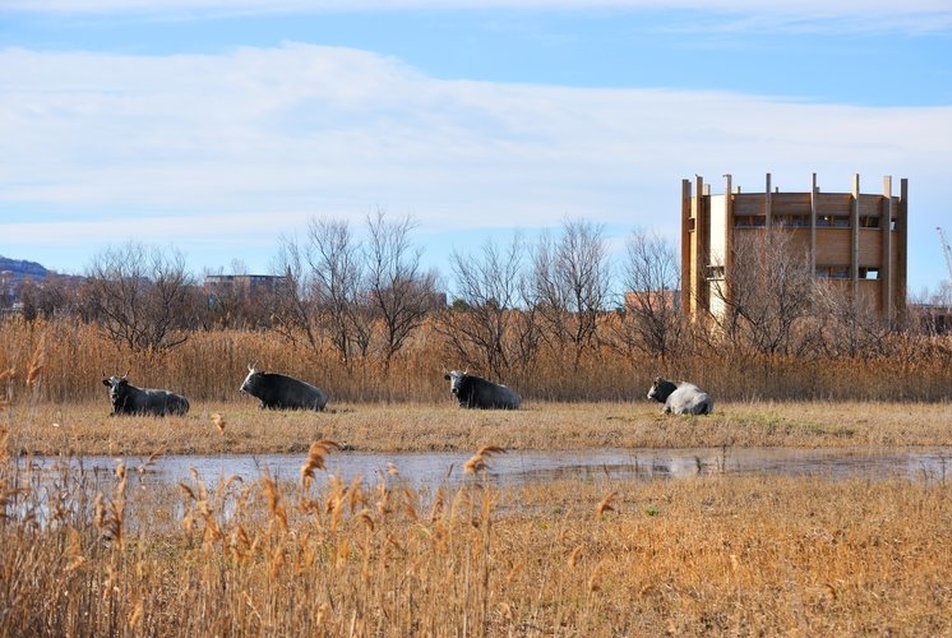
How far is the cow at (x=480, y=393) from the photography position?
92.9 feet

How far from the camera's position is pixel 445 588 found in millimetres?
7418

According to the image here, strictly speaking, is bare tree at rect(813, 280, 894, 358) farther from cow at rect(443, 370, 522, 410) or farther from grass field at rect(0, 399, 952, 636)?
grass field at rect(0, 399, 952, 636)

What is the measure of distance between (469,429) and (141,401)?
770 centimetres

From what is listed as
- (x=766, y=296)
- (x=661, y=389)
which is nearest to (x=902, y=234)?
(x=766, y=296)

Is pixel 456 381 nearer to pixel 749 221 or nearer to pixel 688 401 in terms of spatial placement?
pixel 688 401

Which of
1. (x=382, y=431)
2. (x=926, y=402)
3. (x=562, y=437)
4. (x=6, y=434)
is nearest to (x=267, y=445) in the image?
(x=382, y=431)

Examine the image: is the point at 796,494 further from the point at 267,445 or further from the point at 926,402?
the point at 926,402

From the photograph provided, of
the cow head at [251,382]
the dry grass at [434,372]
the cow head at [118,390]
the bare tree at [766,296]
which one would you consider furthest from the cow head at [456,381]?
the bare tree at [766,296]

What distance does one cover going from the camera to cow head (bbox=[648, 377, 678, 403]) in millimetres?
28656

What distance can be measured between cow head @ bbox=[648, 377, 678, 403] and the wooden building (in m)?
26.9

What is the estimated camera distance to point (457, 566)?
346 inches

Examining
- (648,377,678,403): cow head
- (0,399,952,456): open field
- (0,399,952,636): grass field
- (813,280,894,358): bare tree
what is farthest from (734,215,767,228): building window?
(0,399,952,636): grass field

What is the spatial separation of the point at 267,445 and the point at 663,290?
76.0 ft

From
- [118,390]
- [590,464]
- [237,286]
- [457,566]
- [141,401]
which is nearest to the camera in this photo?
[457,566]
